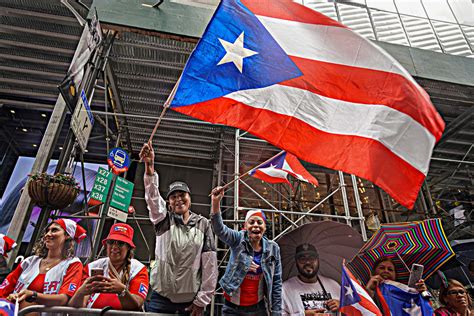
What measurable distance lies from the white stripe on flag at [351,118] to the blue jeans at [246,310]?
1830mm

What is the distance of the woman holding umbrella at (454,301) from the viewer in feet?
10.8

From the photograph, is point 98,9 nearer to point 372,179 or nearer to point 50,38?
point 50,38

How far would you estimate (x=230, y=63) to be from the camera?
3.10 m

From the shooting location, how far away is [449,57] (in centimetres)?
832

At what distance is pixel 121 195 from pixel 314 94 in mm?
5421

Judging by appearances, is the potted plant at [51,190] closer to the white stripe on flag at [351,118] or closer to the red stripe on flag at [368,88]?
the white stripe on flag at [351,118]

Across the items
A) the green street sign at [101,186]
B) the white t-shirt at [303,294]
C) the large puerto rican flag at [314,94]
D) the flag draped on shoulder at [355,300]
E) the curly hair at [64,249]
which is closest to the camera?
the flag draped on shoulder at [355,300]

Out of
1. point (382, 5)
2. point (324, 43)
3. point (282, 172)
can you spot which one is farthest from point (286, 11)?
point (382, 5)

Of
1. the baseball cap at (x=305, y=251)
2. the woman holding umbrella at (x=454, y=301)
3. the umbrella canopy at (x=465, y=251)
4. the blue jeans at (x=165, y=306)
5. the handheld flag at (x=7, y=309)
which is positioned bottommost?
the handheld flag at (x=7, y=309)

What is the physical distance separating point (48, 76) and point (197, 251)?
8465 millimetres

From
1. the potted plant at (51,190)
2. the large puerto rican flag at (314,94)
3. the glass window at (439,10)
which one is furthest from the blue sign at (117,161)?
the glass window at (439,10)

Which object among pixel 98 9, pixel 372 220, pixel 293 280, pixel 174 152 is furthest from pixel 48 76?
pixel 372 220

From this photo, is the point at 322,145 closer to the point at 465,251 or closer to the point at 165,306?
the point at 165,306

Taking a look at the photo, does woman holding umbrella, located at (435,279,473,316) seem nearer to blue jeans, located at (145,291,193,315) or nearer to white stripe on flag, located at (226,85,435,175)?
white stripe on flag, located at (226,85,435,175)
